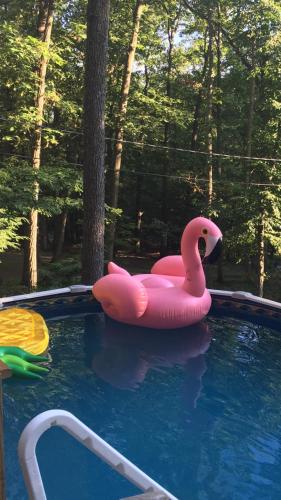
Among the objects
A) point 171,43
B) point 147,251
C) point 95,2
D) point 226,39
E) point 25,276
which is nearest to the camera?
point 95,2

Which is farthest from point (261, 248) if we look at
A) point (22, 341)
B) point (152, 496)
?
point (152, 496)

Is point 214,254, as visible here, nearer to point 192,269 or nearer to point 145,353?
point 192,269

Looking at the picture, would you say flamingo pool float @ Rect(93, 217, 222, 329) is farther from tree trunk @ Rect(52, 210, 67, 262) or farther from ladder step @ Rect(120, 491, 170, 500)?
tree trunk @ Rect(52, 210, 67, 262)

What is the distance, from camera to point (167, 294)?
5.91 meters

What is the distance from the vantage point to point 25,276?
1066 cm

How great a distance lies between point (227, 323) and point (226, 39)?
10.5 meters

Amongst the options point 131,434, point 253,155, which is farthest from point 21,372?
point 253,155

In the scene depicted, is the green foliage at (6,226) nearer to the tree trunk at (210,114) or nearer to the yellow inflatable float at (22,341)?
the yellow inflatable float at (22,341)

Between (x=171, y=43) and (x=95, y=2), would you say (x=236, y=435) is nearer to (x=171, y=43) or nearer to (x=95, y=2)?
(x=95, y=2)

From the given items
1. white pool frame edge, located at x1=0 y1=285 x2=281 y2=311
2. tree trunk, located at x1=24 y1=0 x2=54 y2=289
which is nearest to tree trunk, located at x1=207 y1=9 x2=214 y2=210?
tree trunk, located at x1=24 y1=0 x2=54 y2=289

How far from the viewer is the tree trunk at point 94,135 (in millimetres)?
6543

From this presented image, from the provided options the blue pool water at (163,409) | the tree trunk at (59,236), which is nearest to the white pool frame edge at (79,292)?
the blue pool water at (163,409)

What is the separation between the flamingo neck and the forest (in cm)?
160

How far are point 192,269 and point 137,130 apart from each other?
7304mm
